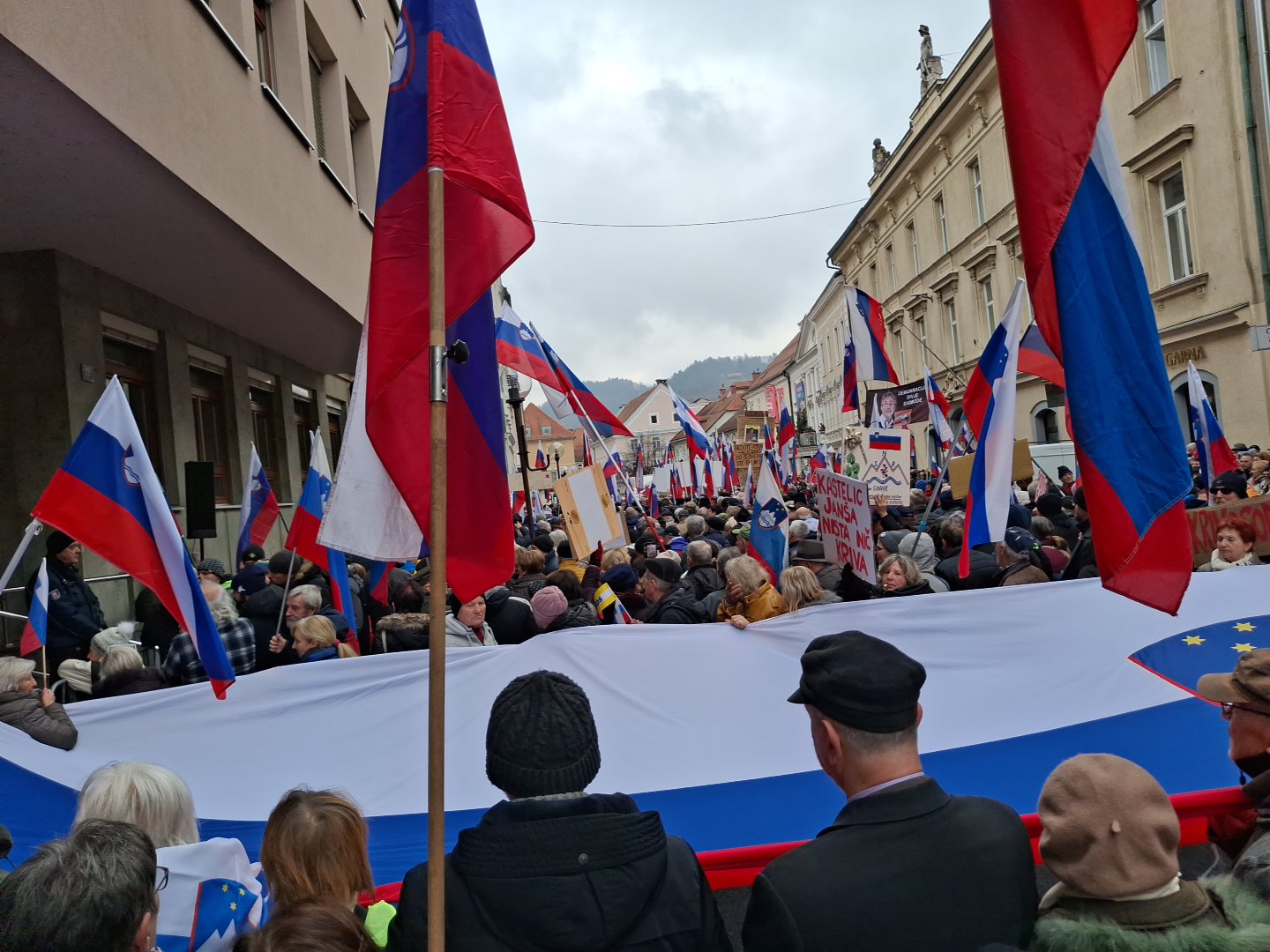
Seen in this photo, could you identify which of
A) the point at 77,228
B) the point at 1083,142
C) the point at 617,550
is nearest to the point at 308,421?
the point at 77,228

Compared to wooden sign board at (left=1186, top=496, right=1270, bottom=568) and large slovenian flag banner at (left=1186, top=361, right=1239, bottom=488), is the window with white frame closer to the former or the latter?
large slovenian flag banner at (left=1186, top=361, right=1239, bottom=488)

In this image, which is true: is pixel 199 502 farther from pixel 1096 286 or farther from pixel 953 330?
pixel 953 330

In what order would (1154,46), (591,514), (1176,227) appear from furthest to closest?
(1176,227), (1154,46), (591,514)

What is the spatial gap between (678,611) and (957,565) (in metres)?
2.29

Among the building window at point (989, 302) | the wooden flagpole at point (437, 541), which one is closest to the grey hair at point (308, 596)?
the wooden flagpole at point (437, 541)

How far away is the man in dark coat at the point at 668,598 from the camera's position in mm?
6094

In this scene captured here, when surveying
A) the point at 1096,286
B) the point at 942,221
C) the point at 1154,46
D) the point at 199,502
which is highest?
the point at 942,221

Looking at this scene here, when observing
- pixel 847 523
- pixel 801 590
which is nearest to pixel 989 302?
pixel 847 523

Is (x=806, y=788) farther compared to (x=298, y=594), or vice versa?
(x=298, y=594)

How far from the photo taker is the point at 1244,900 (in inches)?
72.7

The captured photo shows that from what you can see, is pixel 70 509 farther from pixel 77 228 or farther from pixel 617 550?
pixel 77 228

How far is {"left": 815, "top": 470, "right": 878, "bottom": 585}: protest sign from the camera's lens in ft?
19.0

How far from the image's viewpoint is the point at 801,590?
17.3ft

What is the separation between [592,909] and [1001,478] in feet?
13.8
